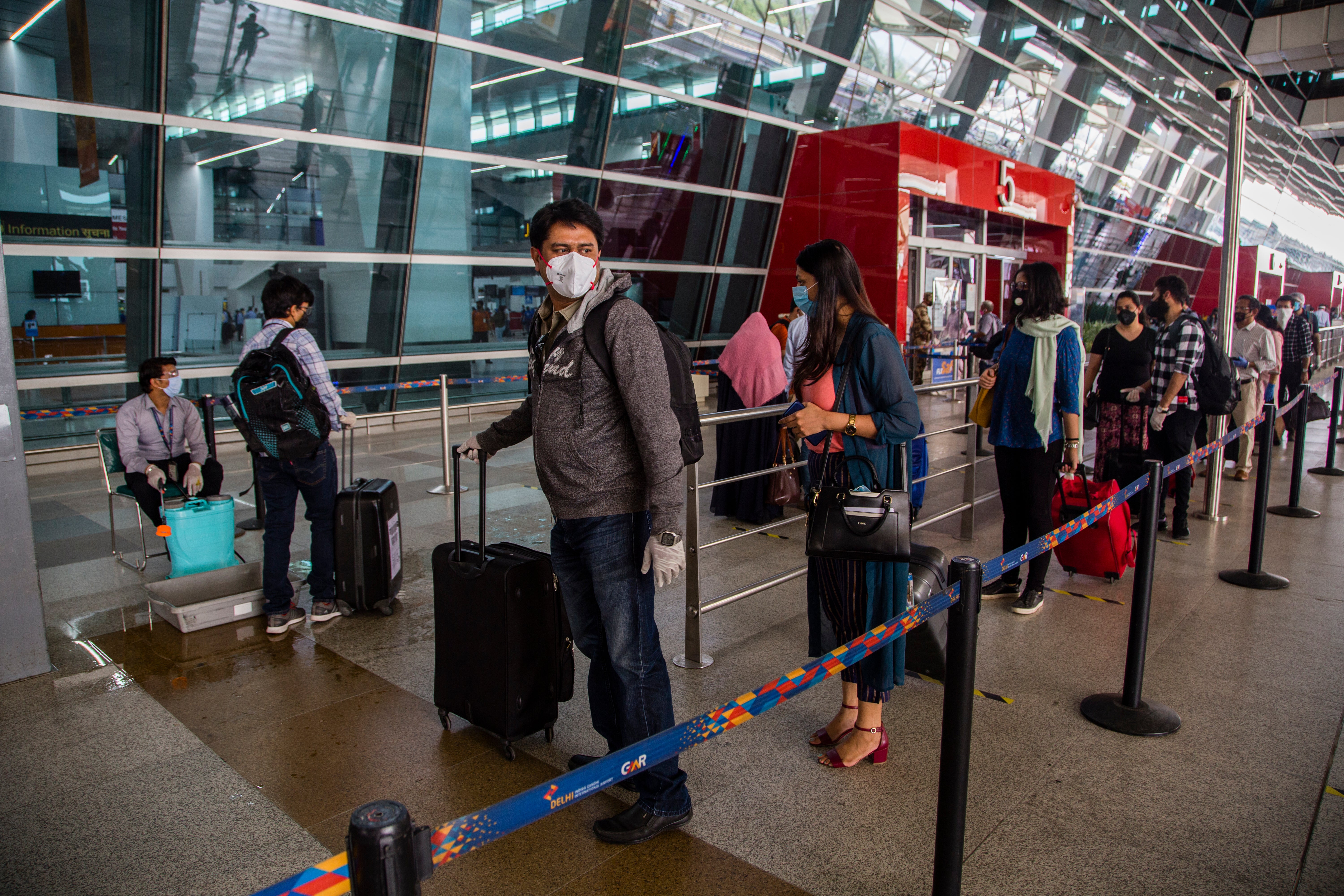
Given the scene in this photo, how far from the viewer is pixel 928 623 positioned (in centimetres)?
362

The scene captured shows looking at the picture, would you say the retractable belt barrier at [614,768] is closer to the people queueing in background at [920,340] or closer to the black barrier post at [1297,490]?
the black barrier post at [1297,490]

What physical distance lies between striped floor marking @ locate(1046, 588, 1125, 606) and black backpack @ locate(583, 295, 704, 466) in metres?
3.37

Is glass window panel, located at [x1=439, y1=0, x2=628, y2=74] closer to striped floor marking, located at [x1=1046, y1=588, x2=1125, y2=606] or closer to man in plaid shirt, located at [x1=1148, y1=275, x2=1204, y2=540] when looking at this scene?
man in plaid shirt, located at [x1=1148, y1=275, x2=1204, y2=540]

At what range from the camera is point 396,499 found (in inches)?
194

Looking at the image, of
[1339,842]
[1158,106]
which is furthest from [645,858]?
[1158,106]

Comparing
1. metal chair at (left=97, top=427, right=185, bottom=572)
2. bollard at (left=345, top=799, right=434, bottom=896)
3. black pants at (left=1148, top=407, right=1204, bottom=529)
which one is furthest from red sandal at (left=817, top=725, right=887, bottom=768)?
metal chair at (left=97, top=427, right=185, bottom=572)

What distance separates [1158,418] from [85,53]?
11.0 metres

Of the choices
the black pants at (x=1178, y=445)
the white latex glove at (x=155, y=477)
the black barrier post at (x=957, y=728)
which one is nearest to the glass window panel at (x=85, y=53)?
the white latex glove at (x=155, y=477)

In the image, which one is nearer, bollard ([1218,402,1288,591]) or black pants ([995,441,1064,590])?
black pants ([995,441,1064,590])

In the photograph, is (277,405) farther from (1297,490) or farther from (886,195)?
(886,195)

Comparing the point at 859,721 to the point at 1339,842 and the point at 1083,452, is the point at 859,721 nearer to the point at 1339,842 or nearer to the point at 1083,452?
the point at 1339,842

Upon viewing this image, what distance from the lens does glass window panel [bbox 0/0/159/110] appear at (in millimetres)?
8836

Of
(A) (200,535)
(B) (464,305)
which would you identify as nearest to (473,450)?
(A) (200,535)

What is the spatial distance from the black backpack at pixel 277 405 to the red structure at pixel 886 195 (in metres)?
10.2
